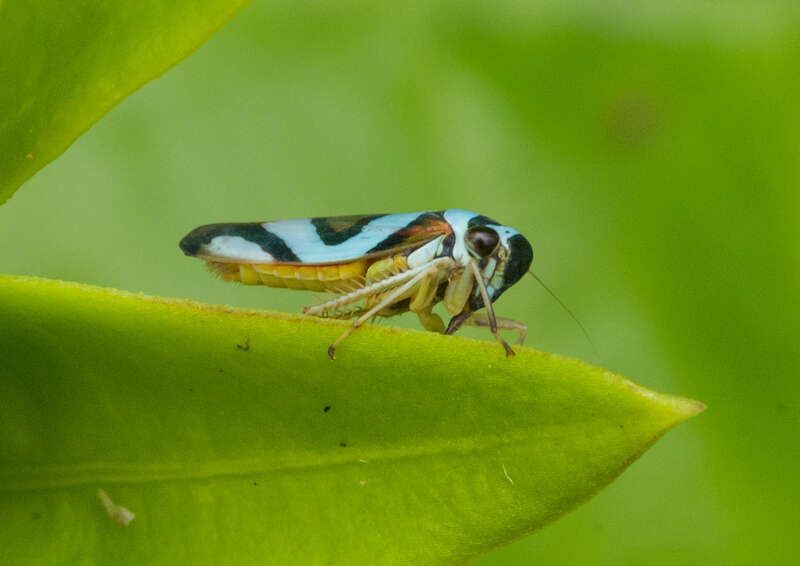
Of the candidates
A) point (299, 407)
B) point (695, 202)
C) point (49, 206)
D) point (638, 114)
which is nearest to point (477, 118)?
point (638, 114)

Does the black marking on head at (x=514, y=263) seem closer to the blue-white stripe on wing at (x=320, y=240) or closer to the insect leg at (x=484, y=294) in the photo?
the insect leg at (x=484, y=294)

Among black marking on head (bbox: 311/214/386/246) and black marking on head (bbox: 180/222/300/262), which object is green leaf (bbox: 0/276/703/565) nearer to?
black marking on head (bbox: 180/222/300/262)

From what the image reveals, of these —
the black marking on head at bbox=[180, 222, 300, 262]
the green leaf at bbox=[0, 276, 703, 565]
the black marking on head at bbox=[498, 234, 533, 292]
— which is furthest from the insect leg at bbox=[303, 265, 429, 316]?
the green leaf at bbox=[0, 276, 703, 565]

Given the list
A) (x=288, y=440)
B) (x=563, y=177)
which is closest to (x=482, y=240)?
(x=563, y=177)

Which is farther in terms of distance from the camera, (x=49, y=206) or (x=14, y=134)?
(x=49, y=206)

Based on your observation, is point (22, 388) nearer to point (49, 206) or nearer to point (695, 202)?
point (49, 206)

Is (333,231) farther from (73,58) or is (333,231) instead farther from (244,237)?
(73,58)

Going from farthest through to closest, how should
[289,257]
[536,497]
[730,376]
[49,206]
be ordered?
1. [49,206]
2. [730,376]
3. [289,257]
4. [536,497]
